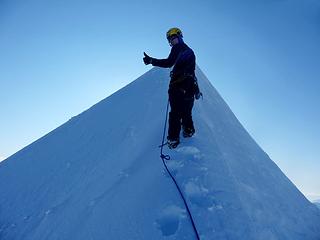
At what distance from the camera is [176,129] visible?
5992 millimetres

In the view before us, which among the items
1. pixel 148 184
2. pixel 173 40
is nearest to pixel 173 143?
pixel 148 184

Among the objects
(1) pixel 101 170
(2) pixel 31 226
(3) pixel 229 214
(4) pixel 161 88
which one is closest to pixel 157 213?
(3) pixel 229 214

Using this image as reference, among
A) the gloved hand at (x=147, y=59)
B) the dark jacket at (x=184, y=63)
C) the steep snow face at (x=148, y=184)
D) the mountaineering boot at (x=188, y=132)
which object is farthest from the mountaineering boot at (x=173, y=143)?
the gloved hand at (x=147, y=59)

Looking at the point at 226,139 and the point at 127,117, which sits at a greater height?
the point at 127,117

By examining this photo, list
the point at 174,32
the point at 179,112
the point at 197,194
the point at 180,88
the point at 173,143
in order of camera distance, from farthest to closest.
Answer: the point at 174,32
the point at 180,88
the point at 179,112
the point at 173,143
the point at 197,194

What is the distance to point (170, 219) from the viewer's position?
4625 millimetres

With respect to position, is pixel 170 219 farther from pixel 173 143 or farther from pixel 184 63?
pixel 184 63

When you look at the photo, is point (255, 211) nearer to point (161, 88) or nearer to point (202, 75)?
point (161, 88)

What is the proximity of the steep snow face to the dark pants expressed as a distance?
255mm

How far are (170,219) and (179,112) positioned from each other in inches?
81.4

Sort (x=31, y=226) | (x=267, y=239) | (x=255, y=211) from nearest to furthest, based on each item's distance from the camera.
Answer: (x=267, y=239) → (x=255, y=211) → (x=31, y=226)

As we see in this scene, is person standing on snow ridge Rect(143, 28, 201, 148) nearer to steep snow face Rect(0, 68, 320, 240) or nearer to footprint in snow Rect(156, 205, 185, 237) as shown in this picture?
steep snow face Rect(0, 68, 320, 240)

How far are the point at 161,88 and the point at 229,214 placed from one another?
170 inches

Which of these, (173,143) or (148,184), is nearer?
(148,184)
